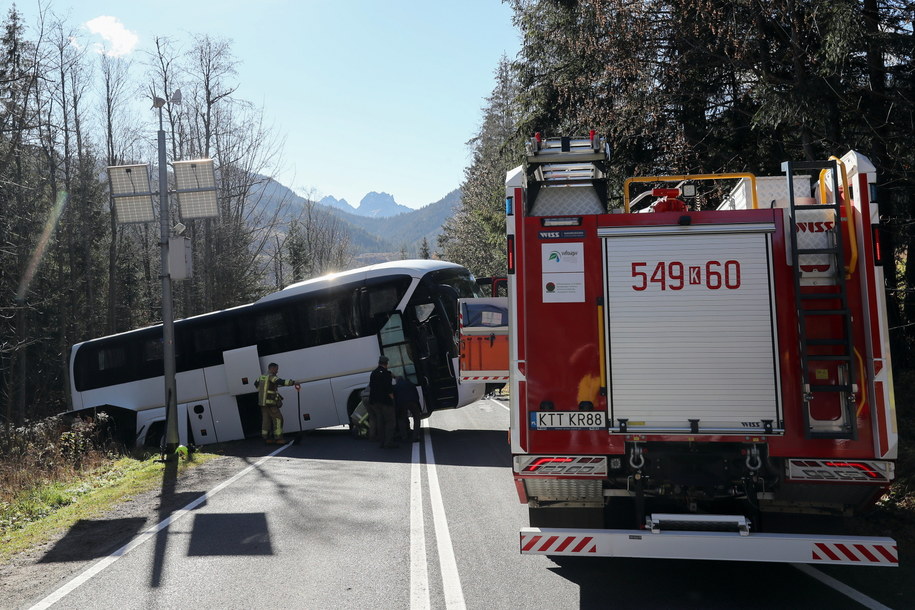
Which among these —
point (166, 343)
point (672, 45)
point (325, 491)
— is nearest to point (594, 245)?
point (325, 491)

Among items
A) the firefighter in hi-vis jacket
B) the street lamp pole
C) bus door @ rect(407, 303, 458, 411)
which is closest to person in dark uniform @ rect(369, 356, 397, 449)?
bus door @ rect(407, 303, 458, 411)

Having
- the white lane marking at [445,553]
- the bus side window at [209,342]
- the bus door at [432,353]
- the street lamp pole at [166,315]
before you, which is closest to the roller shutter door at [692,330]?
the white lane marking at [445,553]

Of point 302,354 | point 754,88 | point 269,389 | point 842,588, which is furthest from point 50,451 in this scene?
point 842,588

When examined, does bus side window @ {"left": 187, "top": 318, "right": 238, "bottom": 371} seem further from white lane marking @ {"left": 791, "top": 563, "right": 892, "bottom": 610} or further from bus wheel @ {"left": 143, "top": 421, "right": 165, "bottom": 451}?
white lane marking @ {"left": 791, "top": 563, "right": 892, "bottom": 610}

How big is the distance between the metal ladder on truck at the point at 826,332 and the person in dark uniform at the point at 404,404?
10375 millimetres

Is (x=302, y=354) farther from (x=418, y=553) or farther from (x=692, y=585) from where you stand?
(x=692, y=585)

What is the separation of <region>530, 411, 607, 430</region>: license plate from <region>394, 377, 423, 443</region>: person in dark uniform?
371 inches

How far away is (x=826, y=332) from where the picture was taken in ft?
17.3

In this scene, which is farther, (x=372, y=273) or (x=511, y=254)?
(x=372, y=273)

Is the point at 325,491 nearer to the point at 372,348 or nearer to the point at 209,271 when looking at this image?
the point at 372,348

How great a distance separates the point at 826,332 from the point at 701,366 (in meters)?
0.89

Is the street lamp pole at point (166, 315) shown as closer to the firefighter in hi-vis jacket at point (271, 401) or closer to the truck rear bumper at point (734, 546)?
the firefighter in hi-vis jacket at point (271, 401)

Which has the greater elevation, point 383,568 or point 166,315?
point 166,315

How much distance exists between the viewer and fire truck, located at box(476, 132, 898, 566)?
5.15 meters
